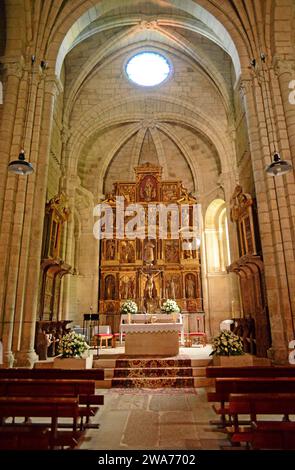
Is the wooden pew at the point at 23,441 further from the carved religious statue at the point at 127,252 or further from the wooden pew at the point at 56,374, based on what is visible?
the carved religious statue at the point at 127,252

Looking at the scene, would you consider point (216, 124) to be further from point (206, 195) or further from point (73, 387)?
point (73, 387)

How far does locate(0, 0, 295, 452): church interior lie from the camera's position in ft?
13.5

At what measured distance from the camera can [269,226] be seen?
315 inches

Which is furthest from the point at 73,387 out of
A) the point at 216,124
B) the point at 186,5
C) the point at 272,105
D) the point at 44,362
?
the point at 216,124

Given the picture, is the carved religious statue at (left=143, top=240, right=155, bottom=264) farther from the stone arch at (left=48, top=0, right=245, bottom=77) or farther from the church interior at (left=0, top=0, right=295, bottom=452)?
the stone arch at (left=48, top=0, right=245, bottom=77)

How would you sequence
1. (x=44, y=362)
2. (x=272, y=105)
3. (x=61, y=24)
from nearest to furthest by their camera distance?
(x=44, y=362)
(x=272, y=105)
(x=61, y=24)

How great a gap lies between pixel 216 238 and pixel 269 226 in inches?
298

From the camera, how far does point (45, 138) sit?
8984mm

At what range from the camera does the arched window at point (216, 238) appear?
597 inches

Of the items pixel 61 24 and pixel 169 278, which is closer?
pixel 61 24

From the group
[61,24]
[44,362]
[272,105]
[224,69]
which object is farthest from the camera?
[224,69]

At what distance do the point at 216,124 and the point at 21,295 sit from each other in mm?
11847

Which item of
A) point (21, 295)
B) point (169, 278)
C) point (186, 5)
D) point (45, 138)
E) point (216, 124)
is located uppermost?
point (186, 5)

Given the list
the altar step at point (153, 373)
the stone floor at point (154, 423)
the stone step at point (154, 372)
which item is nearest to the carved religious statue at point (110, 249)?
the altar step at point (153, 373)
